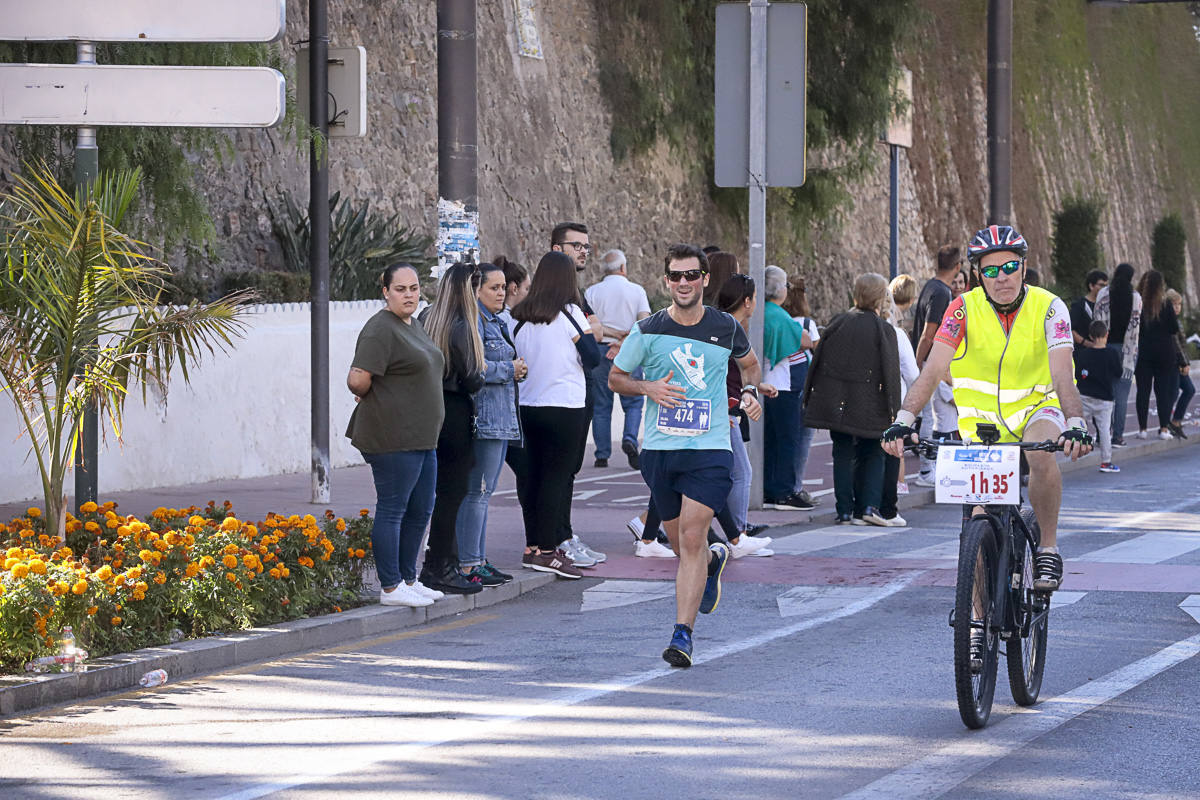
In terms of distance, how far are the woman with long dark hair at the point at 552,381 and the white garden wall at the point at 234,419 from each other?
168 inches

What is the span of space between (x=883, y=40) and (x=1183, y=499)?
13779 millimetres

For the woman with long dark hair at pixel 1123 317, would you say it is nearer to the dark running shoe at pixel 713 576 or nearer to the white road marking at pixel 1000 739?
the white road marking at pixel 1000 739

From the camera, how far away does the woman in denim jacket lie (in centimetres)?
998

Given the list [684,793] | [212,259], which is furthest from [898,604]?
[212,259]

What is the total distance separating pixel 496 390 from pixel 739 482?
2.47 meters

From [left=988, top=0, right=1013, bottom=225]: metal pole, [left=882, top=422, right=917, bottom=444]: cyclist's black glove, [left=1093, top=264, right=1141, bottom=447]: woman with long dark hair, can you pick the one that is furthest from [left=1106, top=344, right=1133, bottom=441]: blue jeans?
[left=882, top=422, right=917, bottom=444]: cyclist's black glove

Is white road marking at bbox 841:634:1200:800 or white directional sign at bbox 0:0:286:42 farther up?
white directional sign at bbox 0:0:286:42

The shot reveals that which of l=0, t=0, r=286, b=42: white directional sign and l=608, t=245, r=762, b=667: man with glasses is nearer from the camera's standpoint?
l=608, t=245, r=762, b=667: man with glasses

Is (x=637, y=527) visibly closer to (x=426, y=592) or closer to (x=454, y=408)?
(x=454, y=408)

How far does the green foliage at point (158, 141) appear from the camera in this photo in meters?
12.2

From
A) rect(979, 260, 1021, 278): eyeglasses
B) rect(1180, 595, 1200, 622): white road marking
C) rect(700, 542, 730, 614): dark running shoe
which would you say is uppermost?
rect(979, 260, 1021, 278): eyeglasses

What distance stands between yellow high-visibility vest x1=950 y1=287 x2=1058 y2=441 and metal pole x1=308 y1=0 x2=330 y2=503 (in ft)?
22.9

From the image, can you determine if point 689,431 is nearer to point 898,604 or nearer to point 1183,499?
point 898,604

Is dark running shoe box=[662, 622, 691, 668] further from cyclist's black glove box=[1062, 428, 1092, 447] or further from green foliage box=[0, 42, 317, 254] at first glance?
green foliage box=[0, 42, 317, 254]
